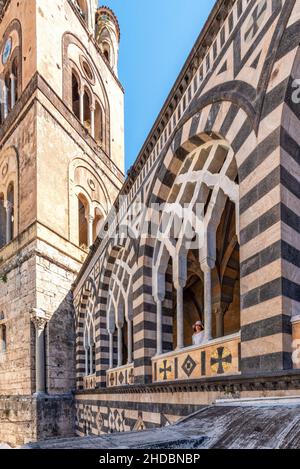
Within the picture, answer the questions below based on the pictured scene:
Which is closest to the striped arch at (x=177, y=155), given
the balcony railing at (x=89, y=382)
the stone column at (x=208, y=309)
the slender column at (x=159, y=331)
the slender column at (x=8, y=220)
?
the slender column at (x=159, y=331)

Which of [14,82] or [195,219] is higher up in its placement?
[14,82]

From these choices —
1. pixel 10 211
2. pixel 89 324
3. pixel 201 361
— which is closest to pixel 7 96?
pixel 10 211

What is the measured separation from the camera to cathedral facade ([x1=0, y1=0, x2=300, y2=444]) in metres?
4.45

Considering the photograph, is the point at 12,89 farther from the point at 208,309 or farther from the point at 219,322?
the point at 208,309

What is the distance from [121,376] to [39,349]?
473cm

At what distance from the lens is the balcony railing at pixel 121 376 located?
945 cm

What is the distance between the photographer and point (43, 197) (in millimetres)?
15188

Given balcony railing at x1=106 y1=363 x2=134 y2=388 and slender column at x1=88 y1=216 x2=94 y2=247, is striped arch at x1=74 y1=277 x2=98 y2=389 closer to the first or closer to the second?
balcony railing at x1=106 y1=363 x2=134 y2=388

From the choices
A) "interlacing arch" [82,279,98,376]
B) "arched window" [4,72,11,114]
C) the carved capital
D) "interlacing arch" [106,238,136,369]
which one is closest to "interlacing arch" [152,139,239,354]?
"interlacing arch" [106,238,136,369]

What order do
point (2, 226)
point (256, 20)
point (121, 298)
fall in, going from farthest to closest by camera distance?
1. point (2, 226)
2. point (121, 298)
3. point (256, 20)

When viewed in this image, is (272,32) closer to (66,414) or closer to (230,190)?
(230,190)

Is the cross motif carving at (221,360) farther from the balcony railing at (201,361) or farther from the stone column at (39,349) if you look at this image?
the stone column at (39,349)

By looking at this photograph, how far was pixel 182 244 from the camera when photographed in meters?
7.16

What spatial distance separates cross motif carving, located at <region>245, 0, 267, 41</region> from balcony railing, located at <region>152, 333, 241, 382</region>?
147 inches
